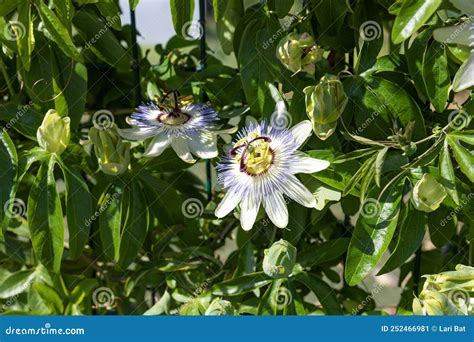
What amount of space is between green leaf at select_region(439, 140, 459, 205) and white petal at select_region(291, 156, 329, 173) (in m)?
0.19

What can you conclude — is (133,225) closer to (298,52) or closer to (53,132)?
A: (53,132)

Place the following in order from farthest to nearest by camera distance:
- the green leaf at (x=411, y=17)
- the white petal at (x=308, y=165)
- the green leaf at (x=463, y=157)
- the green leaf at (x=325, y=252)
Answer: the green leaf at (x=325, y=252) < the white petal at (x=308, y=165) < the green leaf at (x=463, y=157) < the green leaf at (x=411, y=17)

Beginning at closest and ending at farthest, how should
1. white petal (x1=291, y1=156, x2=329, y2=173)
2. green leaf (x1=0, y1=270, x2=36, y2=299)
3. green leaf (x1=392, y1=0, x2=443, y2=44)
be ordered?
green leaf (x1=392, y1=0, x2=443, y2=44)
white petal (x1=291, y1=156, x2=329, y2=173)
green leaf (x1=0, y1=270, x2=36, y2=299)

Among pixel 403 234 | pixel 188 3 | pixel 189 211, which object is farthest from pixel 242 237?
pixel 188 3

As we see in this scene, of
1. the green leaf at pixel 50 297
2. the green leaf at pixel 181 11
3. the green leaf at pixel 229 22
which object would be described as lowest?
the green leaf at pixel 50 297

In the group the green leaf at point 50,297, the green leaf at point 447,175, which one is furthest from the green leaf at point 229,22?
the green leaf at point 50,297

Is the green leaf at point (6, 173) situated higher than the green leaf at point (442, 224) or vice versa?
the green leaf at point (6, 173)

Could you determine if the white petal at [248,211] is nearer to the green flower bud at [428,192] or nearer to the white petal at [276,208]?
the white petal at [276,208]

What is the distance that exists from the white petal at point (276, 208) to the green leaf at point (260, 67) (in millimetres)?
161

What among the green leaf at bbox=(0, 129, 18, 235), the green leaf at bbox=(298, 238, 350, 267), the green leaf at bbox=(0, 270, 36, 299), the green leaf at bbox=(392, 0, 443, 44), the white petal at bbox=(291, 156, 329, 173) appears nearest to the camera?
the green leaf at bbox=(392, 0, 443, 44)

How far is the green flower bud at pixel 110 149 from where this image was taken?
143cm

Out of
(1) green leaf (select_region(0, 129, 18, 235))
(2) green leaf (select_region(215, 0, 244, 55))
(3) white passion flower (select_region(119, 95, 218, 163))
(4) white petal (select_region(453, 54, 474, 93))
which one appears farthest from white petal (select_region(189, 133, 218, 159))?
(4) white petal (select_region(453, 54, 474, 93))

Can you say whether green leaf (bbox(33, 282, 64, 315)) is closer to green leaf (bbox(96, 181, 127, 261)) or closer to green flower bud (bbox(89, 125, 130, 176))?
green leaf (bbox(96, 181, 127, 261))

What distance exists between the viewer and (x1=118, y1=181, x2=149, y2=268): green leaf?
150 centimetres
